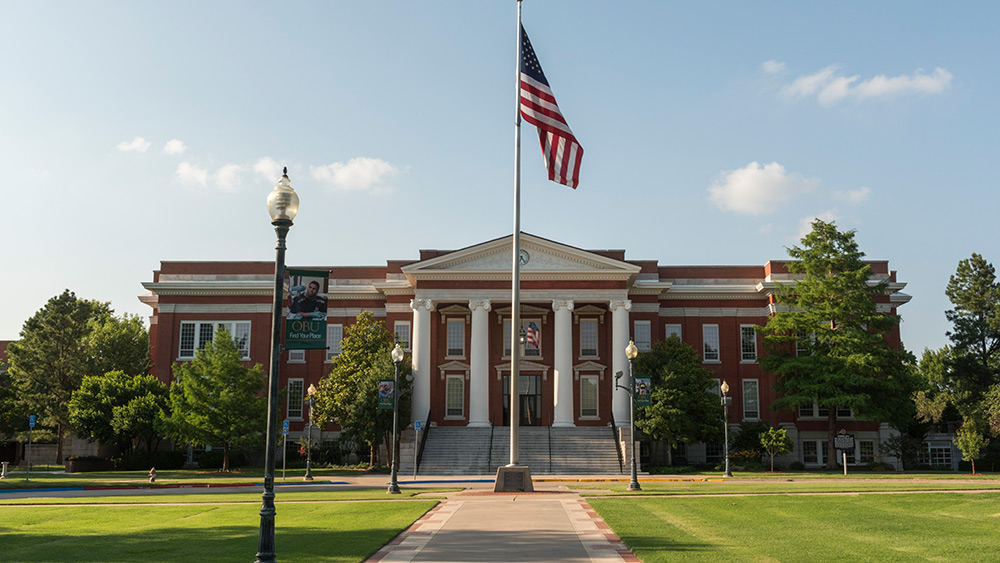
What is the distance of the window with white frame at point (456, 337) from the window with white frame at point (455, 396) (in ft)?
5.42

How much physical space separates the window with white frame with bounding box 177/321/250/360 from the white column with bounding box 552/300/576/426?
22.0 meters

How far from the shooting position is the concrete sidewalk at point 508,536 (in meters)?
13.3

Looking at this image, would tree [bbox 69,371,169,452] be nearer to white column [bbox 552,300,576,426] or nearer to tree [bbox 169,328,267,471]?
tree [bbox 169,328,267,471]

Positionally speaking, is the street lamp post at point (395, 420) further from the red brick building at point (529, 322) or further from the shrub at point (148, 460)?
the shrub at point (148, 460)

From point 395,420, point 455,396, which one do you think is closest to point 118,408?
point 455,396

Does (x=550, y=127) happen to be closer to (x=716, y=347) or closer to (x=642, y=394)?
(x=642, y=394)

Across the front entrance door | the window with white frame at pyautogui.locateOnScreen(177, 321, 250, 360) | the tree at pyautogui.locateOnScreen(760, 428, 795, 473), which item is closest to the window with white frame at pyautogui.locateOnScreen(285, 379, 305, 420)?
the window with white frame at pyautogui.locateOnScreen(177, 321, 250, 360)

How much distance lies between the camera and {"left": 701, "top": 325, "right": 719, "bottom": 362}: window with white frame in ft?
183

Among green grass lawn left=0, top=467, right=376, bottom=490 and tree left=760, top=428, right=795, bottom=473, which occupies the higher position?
tree left=760, top=428, right=795, bottom=473

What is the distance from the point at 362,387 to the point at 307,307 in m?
33.2

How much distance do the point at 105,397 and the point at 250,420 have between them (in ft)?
32.9

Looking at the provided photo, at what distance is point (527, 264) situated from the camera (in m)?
50.4

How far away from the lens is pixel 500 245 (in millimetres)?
50156

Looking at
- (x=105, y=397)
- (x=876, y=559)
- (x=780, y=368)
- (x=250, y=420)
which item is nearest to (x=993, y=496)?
(x=876, y=559)
